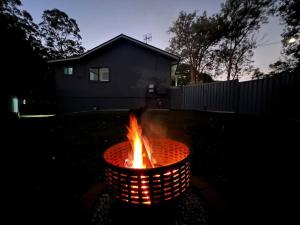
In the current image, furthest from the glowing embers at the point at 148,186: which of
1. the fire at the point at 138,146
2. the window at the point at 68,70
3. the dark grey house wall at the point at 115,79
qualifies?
the window at the point at 68,70

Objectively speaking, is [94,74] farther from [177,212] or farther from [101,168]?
[177,212]

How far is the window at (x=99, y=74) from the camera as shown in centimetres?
1391

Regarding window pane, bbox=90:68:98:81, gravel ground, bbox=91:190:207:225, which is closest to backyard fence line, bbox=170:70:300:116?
gravel ground, bbox=91:190:207:225

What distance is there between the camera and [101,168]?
268 cm

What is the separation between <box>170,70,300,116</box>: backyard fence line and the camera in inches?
232

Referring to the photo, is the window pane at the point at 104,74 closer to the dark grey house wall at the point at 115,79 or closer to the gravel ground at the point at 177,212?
the dark grey house wall at the point at 115,79

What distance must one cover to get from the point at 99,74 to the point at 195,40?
797 inches

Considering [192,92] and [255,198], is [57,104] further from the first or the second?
[255,198]

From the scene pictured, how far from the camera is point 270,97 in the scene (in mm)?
6766

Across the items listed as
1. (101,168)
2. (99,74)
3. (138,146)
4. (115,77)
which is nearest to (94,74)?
(99,74)

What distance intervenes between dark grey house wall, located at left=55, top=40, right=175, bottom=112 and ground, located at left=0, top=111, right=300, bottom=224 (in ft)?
29.7

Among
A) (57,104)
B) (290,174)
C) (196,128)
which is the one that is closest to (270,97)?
(196,128)

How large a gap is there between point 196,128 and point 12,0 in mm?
27259

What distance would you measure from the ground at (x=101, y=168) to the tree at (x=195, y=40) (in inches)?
1013
